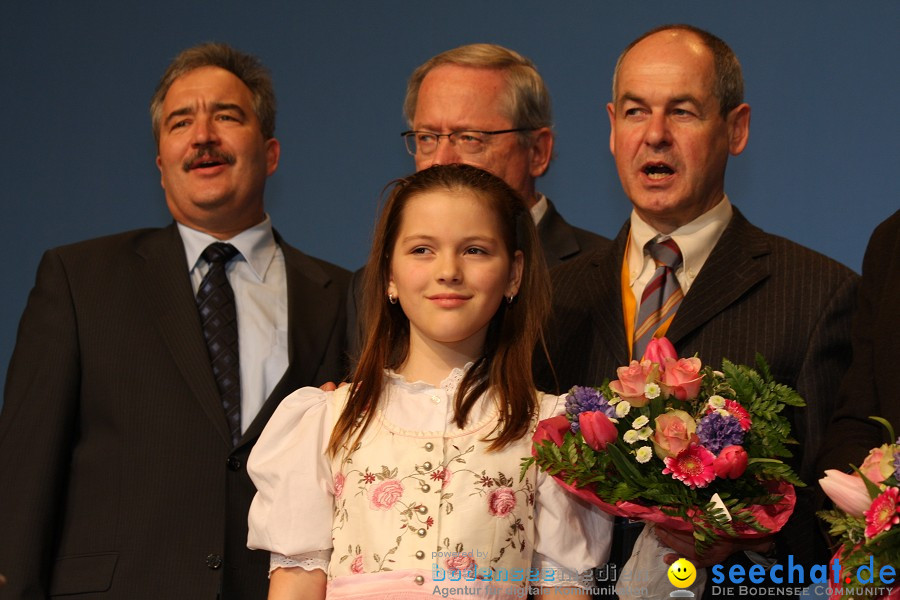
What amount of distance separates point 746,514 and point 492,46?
6.42 ft

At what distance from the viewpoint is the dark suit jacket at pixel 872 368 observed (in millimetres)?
2814

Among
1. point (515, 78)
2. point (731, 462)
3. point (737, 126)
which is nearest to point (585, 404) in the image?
point (731, 462)

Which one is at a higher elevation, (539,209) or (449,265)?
(539,209)

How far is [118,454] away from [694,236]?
5.25ft

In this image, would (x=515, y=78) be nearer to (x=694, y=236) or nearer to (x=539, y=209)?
(x=539, y=209)

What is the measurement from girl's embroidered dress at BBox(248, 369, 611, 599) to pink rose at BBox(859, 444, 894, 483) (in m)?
0.70

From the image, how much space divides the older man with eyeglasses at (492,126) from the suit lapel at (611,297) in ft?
0.98

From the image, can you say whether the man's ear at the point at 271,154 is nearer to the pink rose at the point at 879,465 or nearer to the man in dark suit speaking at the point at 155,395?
the man in dark suit speaking at the point at 155,395

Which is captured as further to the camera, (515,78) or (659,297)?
(515,78)

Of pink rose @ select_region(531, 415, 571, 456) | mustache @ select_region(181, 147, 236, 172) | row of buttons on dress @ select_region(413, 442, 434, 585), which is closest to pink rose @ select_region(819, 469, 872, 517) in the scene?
pink rose @ select_region(531, 415, 571, 456)

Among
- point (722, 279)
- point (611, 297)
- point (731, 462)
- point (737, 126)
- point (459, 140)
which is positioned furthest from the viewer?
Result: point (459, 140)

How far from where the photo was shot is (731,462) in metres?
2.61

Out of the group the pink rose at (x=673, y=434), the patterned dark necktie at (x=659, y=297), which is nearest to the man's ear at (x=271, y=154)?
the patterned dark necktie at (x=659, y=297)

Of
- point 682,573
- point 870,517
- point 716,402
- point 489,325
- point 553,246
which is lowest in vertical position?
point 682,573
